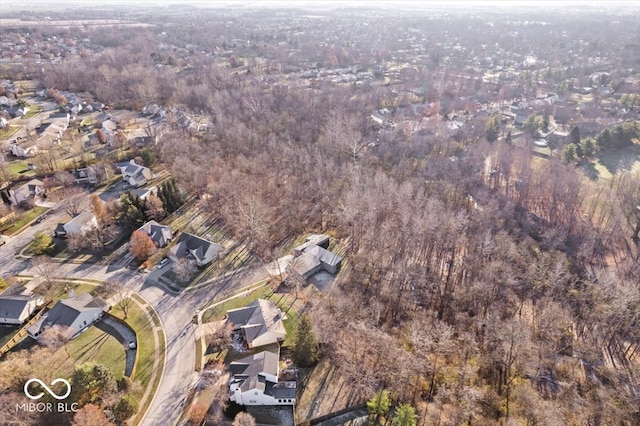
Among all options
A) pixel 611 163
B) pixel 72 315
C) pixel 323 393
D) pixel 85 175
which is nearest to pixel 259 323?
pixel 323 393

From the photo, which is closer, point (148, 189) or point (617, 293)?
point (617, 293)

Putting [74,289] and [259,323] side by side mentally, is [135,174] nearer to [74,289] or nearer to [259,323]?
[74,289]

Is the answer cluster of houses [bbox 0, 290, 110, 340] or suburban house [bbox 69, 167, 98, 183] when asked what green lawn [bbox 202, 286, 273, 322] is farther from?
suburban house [bbox 69, 167, 98, 183]

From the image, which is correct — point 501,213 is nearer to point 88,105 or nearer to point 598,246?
point 598,246

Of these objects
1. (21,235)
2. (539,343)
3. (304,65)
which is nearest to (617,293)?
(539,343)

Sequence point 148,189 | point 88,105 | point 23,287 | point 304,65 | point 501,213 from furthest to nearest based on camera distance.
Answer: point 304,65 → point 88,105 → point 148,189 → point 501,213 → point 23,287

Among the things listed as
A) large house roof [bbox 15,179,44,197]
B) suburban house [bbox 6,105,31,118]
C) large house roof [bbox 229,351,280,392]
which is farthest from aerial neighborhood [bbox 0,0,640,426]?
suburban house [bbox 6,105,31,118]
